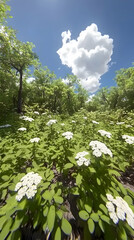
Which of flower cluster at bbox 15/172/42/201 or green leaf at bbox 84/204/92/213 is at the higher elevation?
flower cluster at bbox 15/172/42/201

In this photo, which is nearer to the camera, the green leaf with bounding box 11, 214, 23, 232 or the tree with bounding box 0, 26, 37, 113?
the green leaf with bounding box 11, 214, 23, 232

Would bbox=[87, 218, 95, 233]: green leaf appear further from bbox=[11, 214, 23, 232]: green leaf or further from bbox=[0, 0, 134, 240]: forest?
bbox=[11, 214, 23, 232]: green leaf

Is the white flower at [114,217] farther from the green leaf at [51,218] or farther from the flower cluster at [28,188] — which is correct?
the flower cluster at [28,188]

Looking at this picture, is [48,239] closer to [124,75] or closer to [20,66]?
[20,66]

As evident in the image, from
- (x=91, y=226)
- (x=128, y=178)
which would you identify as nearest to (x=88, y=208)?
(x=91, y=226)

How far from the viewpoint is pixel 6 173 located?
6.82 ft

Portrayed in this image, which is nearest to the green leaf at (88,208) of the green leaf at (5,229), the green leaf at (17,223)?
the green leaf at (17,223)

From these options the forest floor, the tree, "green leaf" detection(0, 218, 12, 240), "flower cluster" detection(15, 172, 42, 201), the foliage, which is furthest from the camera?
the tree

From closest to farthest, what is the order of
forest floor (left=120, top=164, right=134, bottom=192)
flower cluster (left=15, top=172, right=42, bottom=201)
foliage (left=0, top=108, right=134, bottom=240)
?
foliage (left=0, top=108, right=134, bottom=240)
flower cluster (left=15, top=172, right=42, bottom=201)
forest floor (left=120, top=164, right=134, bottom=192)

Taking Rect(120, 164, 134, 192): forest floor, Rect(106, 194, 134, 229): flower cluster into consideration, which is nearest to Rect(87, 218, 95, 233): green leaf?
Rect(106, 194, 134, 229): flower cluster

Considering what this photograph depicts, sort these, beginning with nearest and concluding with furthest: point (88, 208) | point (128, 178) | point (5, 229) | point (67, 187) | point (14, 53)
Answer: point (5, 229) < point (88, 208) < point (67, 187) < point (128, 178) < point (14, 53)

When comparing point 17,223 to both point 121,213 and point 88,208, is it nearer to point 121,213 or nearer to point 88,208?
point 88,208

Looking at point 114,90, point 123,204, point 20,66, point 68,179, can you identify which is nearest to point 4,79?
point 20,66

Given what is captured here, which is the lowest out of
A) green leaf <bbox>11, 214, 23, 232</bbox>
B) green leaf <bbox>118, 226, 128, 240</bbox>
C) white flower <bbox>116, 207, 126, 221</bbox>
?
green leaf <bbox>11, 214, 23, 232</bbox>
